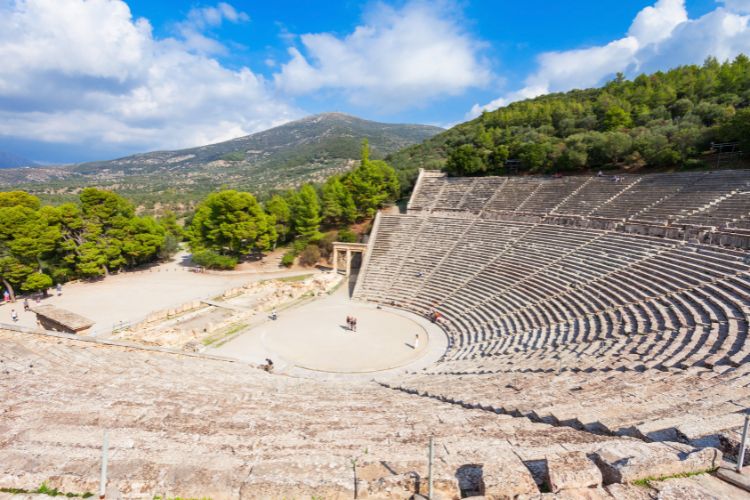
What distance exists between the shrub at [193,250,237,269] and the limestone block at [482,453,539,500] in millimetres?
32675

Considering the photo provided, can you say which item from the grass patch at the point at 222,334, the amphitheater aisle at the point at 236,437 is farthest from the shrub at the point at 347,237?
the amphitheater aisle at the point at 236,437

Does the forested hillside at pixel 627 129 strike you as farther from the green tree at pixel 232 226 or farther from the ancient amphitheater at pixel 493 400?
the green tree at pixel 232 226

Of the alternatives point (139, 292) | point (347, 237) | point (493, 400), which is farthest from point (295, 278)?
point (493, 400)

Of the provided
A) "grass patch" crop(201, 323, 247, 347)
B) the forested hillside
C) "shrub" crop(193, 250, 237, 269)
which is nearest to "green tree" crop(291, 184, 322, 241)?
"shrub" crop(193, 250, 237, 269)

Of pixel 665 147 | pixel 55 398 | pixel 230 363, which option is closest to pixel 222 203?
pixel 230 363

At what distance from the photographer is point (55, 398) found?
21.0 ft

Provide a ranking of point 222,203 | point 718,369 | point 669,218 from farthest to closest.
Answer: point 222,203 < point 669,218 < point 718,369

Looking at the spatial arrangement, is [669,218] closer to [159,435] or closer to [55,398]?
[159,435]

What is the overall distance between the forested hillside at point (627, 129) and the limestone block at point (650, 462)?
3142cm

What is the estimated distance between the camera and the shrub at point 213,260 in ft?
107

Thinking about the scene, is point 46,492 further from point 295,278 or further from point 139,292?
point 139,292

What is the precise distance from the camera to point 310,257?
3366cm

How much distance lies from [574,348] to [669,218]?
1323 centimetres

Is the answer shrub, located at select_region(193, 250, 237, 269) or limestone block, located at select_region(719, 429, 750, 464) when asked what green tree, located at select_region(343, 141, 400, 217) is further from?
limestone block, located at select_region(719, 429, 750, 464)
